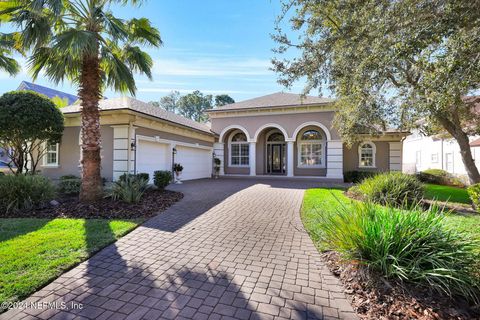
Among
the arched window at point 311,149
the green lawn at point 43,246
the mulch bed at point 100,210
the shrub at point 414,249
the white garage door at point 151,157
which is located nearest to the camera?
the shrub at point 414,249

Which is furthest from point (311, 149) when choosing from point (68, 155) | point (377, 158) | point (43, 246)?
point (43, 246)

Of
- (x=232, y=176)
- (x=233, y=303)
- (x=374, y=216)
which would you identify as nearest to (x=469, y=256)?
(x=374, y=216)

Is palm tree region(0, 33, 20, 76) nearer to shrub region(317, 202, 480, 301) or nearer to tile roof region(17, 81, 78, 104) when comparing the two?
tile roof region(17, 81, 78, 104)

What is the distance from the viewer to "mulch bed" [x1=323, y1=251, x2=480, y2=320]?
282 centimetres

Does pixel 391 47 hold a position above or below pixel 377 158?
above

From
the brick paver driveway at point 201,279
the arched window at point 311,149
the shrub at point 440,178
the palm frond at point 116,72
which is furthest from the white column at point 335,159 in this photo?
the palm frond at point 116,72

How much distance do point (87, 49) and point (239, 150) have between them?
46.7 ft

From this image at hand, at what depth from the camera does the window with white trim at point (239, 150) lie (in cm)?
2017

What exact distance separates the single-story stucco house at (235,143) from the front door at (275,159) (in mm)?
86

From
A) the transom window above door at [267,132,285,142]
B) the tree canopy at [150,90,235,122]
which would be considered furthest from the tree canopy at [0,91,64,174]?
the tree canopy at [150,90,235,122]

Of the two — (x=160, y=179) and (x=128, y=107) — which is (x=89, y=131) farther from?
(x=128, y=107)

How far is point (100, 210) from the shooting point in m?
7.31

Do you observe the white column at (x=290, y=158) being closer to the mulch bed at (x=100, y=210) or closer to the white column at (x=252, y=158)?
the white column at (x=252, y=158)

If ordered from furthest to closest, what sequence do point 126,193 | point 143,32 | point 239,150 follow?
point 239,150
point 143,32
point 126,193
